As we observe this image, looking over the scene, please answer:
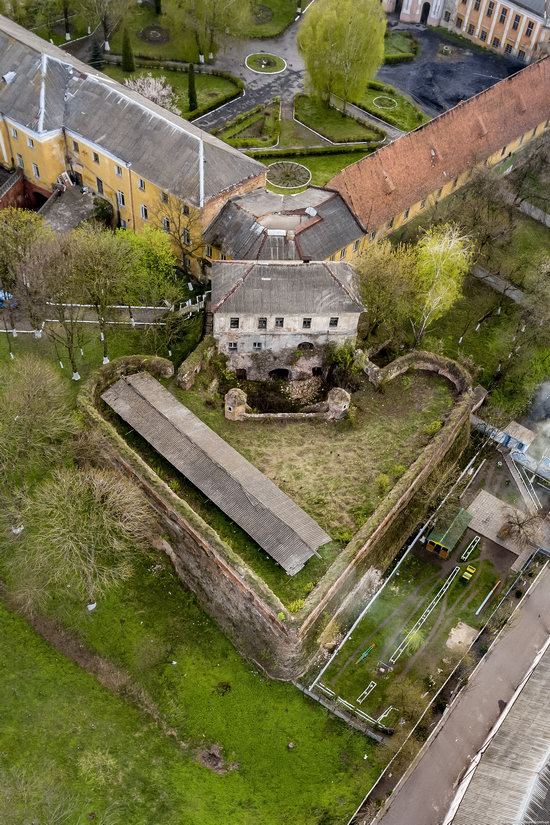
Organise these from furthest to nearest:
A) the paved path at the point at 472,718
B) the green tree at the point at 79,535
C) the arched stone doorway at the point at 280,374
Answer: the arched stone doorway at the point at 280,374
the green tree at the point at 79,535
the paved path at the point at 472,718

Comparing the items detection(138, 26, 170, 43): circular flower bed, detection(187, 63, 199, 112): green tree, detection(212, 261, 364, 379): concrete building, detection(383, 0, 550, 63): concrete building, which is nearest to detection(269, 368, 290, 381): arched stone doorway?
detection(212, 261, 364, 379): concrete building

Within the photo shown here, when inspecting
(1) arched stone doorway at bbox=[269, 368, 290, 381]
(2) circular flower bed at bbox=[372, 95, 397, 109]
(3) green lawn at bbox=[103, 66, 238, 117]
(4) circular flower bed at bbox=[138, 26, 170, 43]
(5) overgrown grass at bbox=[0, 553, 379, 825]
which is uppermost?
(4) circular flower bed at bbox=[138, 26, 170, 43]

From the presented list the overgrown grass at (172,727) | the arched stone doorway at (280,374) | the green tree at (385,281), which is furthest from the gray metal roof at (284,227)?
the overgrown grass at (172,727)

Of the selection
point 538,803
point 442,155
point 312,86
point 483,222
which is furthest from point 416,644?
point 312,86

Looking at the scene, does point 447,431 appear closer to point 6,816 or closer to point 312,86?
point 6,816

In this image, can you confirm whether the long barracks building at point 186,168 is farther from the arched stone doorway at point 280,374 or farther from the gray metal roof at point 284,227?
the arched stone doorway at point 280,374

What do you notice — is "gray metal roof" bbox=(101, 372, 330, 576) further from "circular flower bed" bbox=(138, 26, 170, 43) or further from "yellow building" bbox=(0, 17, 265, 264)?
"circular flower bed" bbox=(138, 26, 170, 43)

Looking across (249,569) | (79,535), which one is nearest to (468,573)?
(249,569)
